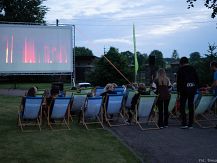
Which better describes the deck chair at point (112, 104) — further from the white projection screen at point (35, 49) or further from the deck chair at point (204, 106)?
the white projection screen at point (35, 49)

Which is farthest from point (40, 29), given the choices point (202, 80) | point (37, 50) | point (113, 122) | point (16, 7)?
point (16, 7)

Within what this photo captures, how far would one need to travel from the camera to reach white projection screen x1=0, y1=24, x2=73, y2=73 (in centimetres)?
1942

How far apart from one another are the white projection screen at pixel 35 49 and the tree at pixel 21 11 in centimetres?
2840

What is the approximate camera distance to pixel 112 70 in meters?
26.2

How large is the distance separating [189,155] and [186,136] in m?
1.78

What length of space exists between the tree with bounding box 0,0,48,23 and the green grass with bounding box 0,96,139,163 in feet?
129

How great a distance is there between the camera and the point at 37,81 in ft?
148

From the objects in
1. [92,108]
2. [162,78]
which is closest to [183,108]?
[162,78]

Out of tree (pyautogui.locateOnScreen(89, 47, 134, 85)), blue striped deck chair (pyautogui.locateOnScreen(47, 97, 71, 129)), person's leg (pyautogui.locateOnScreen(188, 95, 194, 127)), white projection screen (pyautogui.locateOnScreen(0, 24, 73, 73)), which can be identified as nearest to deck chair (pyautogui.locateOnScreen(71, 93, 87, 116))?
blue striped deck chair (pyautogui.locateOnScreen(47, 97, 71, 129))

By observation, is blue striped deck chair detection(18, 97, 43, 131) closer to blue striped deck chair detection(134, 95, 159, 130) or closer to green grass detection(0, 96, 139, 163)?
green grass detection(0, 96, 139, 163)

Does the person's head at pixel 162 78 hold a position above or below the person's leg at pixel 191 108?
above

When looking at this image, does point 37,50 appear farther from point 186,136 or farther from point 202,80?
point 186,136

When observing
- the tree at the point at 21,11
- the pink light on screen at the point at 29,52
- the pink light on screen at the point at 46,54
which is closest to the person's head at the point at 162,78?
the pink light on screen at the point at 46,54

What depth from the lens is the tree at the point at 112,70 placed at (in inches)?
1030
